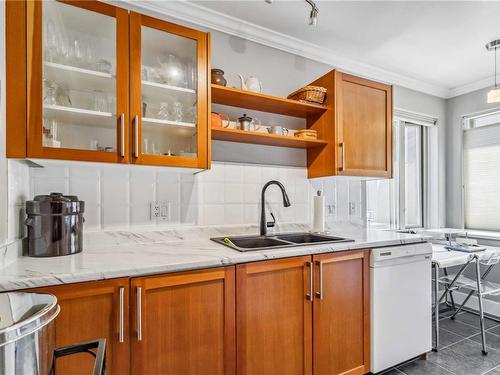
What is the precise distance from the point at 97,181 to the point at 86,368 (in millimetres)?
989

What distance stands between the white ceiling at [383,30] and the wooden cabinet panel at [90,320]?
6.10 ft

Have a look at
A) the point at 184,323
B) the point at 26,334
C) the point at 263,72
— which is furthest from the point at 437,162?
the point at 26,334

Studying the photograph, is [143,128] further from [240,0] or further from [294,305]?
[294,305]

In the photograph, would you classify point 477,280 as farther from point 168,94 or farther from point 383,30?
point 168,94

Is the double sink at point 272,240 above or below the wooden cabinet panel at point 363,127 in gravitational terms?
below

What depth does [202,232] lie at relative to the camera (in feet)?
6.49

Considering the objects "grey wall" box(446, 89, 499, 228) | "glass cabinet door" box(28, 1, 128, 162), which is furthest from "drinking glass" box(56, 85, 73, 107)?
"grey wall" box(446, 89, 499, 228)

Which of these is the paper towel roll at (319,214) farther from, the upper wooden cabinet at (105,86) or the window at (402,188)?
the upper wooden cabinet at (105,86)

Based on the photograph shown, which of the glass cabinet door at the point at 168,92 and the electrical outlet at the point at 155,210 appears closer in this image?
the glass cabinet door at the point at 168,92

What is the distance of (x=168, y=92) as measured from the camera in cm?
168

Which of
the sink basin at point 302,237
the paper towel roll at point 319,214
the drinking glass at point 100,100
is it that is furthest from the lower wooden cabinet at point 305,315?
the drinking glass at point 100,100

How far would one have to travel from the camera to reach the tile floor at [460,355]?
1980 mm

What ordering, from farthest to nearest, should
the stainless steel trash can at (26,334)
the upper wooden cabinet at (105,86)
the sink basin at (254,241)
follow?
the sink basin at (254,241), the upper wooden cabinet at (105,86), the stainless steel trash can at (26,334)

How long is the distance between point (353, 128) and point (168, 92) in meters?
1.40
